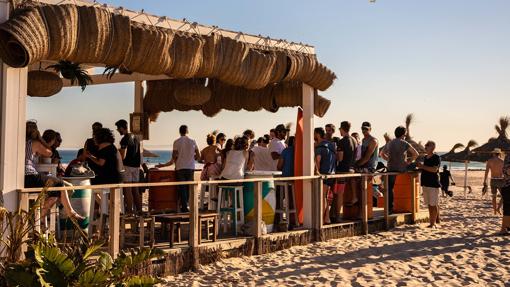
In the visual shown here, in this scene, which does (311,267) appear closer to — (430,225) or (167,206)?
(167,206)

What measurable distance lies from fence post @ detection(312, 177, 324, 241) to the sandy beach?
19 cm

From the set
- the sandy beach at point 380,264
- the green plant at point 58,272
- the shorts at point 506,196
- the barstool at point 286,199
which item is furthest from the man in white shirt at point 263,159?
the green plant at point 58,272

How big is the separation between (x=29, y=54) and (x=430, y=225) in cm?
771

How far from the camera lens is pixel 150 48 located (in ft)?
21.6

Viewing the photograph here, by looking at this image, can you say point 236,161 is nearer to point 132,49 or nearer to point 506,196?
point 132,49

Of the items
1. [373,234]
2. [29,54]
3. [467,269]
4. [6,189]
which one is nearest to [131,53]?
[29,54]

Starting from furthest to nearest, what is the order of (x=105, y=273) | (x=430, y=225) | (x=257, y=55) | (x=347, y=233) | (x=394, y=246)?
(x=430, y=225) < (x=347, y=233) < (x=394, y=246) < (x=257, y=55) < (x=105, y=273)

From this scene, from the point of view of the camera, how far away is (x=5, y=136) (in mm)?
5641

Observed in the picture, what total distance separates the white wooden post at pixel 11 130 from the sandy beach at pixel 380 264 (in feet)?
Answer: 6.07

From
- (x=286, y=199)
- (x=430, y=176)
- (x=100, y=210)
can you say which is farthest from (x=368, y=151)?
(x=100, y=210)

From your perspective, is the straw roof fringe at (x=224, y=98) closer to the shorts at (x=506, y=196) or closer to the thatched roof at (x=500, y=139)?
the shorts at (x=506, y=196)

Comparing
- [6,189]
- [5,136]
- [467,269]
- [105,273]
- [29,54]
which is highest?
[29,54]

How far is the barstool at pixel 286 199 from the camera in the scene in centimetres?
866

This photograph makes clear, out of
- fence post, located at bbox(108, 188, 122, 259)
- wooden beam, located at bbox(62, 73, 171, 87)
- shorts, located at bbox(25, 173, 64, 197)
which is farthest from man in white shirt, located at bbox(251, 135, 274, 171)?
shorts, located at bbox(25, 173, 64, 197)
